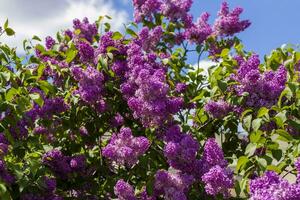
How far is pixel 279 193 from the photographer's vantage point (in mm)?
2309

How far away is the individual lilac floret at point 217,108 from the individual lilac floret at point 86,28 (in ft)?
5.40

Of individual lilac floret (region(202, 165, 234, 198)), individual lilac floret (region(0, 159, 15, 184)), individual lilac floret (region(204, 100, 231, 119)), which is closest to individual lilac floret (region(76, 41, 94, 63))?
individual lilac floret (region(204, 100, 231, 119))

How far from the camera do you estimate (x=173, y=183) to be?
314 cm

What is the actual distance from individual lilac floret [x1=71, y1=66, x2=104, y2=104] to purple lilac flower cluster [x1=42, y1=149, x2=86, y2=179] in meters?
0.47

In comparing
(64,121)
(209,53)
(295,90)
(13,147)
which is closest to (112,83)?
(64,121)

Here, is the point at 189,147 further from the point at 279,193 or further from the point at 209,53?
the point at 209,53

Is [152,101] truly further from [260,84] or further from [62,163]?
[62,163]

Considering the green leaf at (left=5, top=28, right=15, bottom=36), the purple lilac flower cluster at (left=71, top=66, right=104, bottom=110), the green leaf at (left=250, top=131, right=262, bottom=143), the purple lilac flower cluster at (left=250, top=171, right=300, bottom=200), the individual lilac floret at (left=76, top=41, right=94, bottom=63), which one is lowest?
the purple lilac flower cluster at (left=250, top=171, right=300, bottom=200)

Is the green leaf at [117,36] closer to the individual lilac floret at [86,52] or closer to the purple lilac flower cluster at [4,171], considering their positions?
the individual lilac floret at [86,52]

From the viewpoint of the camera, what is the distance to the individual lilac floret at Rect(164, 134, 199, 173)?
3109 mm

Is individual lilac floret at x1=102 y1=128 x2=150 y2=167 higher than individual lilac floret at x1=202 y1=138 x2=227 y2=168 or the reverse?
higher

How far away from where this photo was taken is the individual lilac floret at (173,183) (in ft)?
10.1

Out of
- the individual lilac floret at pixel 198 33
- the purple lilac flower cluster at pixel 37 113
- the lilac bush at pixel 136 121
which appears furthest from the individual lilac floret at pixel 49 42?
the individual lilac floret at pixel 198 33

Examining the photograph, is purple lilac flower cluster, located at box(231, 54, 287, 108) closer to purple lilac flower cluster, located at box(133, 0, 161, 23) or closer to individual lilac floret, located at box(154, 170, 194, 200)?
individual lilac floret, located at box(154, 170, 194, 200)
